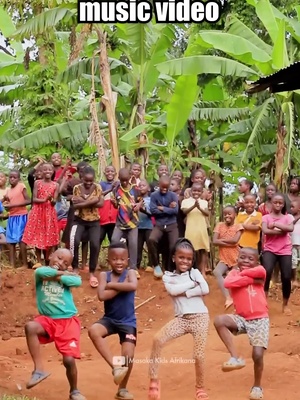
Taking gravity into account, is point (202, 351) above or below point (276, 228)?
below

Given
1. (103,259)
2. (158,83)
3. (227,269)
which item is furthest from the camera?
(158,83)

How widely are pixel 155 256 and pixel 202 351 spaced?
4.71 m

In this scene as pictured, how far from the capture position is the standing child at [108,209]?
10.3 metres

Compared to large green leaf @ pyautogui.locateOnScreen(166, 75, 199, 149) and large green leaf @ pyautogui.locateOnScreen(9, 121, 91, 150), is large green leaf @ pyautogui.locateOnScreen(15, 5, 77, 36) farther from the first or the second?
large green leaf @ pyautogui.locateOnScreen(166, 75, 199, 149)

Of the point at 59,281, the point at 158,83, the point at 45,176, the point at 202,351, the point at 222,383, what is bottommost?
the point at 222,383

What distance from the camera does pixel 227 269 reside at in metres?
9.65

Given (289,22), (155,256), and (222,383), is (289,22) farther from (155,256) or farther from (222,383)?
(222,383)

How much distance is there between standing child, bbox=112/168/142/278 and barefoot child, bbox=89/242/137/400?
3935 mm

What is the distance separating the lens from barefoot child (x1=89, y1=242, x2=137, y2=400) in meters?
5.91

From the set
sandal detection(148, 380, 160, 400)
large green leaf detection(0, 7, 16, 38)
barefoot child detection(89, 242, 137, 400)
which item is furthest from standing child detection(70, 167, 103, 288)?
large green leaf detection(0, 7, 16, 38)

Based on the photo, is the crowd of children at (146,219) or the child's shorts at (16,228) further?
the child's shorts at (16,228)

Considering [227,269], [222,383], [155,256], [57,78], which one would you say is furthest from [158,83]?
[222,383]

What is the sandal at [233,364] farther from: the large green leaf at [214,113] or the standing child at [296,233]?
the large green leaf at [214,113]

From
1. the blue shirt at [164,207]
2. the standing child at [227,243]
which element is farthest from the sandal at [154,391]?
the blue shirt at [164,207]
